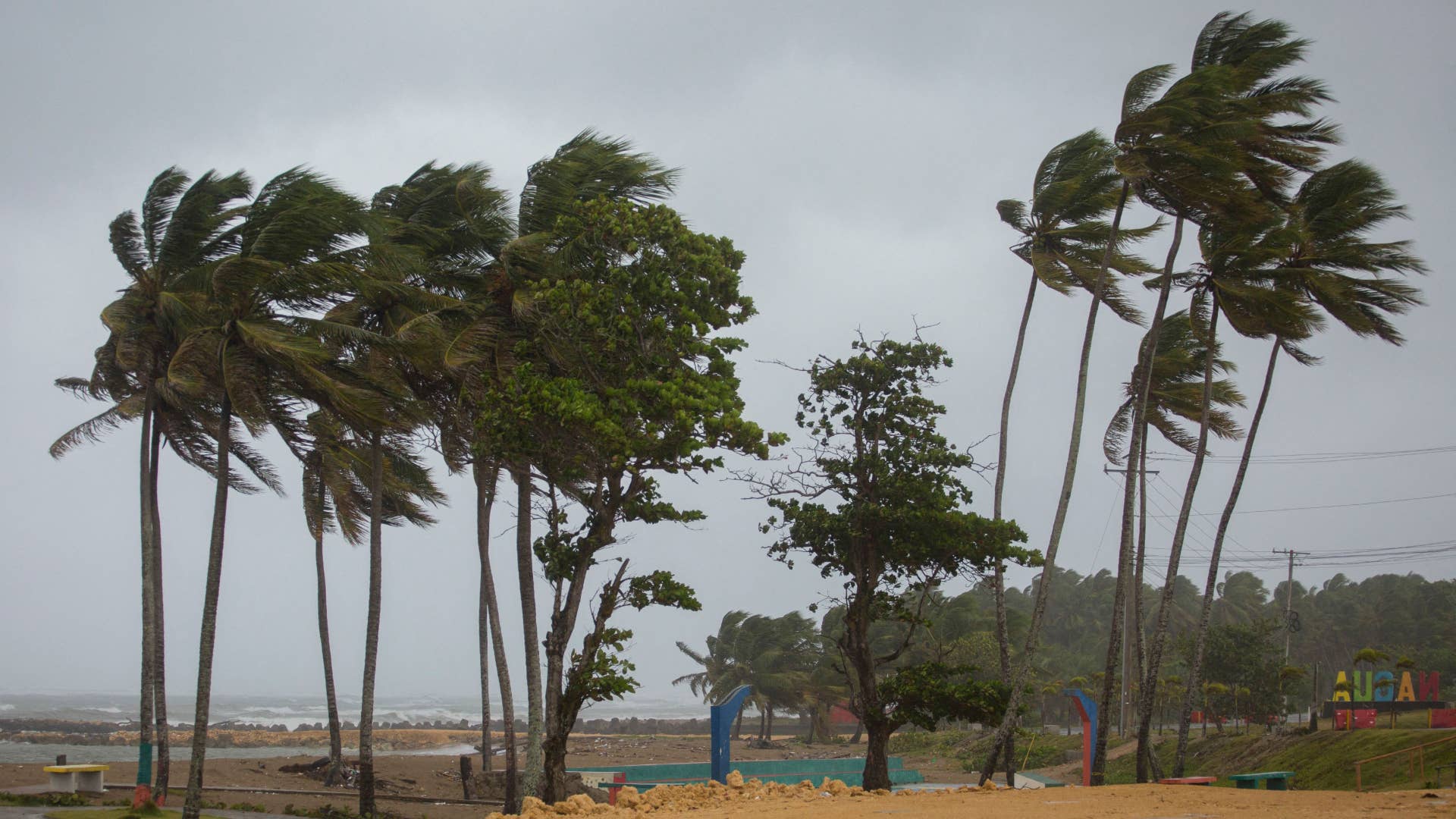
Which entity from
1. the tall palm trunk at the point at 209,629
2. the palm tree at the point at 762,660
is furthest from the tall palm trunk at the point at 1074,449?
the palm tree at the point at 762,660

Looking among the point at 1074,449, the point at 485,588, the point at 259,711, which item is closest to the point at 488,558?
the point at 485,588

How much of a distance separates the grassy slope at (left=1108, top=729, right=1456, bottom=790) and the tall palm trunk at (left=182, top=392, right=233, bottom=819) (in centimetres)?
1874

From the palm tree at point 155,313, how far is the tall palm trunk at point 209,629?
1368 mm

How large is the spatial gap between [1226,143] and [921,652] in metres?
42.8

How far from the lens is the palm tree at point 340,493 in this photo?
22.0m

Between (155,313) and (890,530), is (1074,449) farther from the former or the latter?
(155,313)

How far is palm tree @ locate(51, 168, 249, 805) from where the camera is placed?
16750mm

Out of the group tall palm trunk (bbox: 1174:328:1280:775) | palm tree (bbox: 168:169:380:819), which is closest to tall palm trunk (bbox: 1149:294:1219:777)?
tall palm trunk (bbox: 1174:328:1280:775)

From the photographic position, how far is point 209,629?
1562 centimetres

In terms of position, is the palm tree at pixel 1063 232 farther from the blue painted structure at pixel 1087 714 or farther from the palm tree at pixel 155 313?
the palm tree at pixel 155 313

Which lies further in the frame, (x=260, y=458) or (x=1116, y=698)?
(x=1116, y=698)

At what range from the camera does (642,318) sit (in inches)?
630

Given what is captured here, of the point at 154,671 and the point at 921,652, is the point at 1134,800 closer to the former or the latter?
the point at 154,671

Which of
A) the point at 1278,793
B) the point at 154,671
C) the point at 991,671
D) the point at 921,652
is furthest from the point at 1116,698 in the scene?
the point at 154,671
